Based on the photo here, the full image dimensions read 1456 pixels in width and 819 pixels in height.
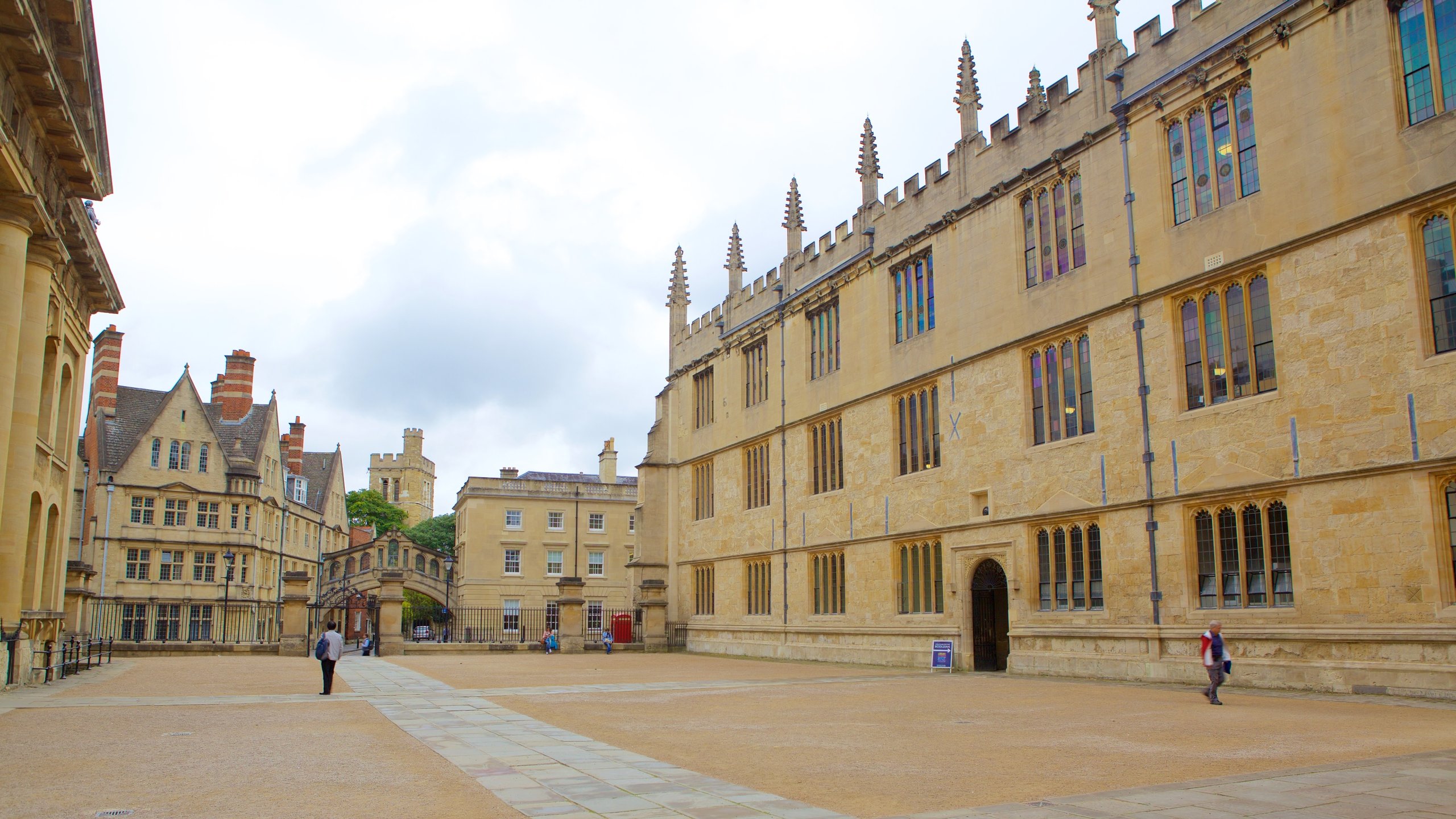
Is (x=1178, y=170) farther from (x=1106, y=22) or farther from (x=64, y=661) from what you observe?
(x=64, y=661)

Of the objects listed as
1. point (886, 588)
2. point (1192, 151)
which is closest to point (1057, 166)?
point (1192, 151)

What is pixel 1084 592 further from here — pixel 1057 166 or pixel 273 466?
pixel 273 466

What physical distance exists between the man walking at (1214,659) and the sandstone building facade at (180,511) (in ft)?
153

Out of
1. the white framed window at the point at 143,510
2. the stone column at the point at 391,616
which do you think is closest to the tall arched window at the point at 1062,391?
the stone column at the point at 391,616

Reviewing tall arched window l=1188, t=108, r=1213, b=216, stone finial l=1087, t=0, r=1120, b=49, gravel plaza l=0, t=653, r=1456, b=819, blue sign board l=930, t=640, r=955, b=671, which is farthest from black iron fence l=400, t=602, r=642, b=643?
tall arched window l=1188, t=108, r=1213, b=216

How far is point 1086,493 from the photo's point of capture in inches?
835

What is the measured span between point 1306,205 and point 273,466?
57307mm

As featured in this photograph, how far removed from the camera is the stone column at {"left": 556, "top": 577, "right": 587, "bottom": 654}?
3747cm

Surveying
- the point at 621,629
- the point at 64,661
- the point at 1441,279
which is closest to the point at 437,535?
the point at 621,629

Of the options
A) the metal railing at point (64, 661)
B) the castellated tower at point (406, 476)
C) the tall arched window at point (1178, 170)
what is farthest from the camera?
the castellated tower at point (406, 476)

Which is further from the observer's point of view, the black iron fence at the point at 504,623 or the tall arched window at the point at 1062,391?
the black iron fence at the point at 504,623

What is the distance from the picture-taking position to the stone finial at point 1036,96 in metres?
23.5

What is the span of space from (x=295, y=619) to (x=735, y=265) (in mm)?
20011

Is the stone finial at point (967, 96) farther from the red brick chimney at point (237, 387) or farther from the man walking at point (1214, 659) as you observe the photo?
the red brick chimney at point (237, 387)
